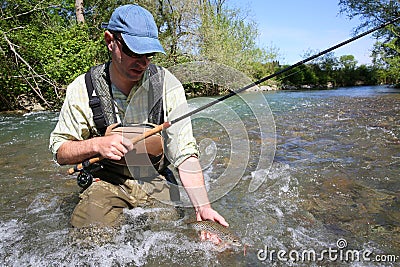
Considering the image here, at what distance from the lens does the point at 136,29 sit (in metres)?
2.43

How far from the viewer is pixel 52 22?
1786 cm

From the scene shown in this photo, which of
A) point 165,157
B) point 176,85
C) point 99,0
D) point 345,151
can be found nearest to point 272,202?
point 165,157

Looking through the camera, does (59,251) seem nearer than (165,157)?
Yes

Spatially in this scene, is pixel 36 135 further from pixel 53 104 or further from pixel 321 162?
pixel 321 162

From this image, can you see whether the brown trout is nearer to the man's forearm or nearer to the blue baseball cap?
the man's forearm

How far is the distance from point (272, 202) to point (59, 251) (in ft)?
6.91

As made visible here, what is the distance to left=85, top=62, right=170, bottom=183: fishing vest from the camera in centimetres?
273

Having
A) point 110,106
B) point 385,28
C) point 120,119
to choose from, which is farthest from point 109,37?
point 385,28

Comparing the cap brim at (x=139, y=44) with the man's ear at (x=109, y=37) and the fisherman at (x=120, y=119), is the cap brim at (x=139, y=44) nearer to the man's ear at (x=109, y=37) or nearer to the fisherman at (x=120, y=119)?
the fisherman at (x=120, y=119)

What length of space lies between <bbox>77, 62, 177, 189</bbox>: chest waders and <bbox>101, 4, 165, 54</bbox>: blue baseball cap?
0.43 m

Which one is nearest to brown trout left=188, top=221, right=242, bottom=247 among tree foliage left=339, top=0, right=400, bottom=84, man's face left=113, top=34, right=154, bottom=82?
man's face left=113, top=34, right=154, bottom=82
